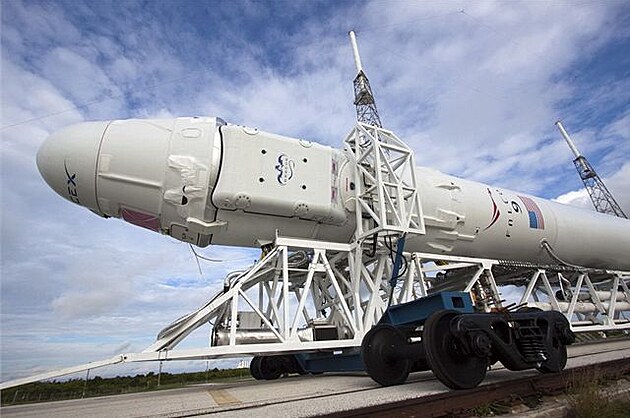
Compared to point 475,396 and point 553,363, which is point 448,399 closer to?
point 475,396

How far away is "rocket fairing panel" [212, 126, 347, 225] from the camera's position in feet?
22.5

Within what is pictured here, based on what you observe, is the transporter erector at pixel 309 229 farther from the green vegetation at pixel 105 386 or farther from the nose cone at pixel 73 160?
the green vegetation at pixel 105 386

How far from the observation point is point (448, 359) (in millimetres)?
4430

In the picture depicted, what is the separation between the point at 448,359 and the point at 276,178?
13.9ft

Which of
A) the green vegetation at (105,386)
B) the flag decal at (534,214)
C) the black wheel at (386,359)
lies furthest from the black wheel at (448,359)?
the green vegetation at (105,386)

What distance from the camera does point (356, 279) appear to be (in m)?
7.83

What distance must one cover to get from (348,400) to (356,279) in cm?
395

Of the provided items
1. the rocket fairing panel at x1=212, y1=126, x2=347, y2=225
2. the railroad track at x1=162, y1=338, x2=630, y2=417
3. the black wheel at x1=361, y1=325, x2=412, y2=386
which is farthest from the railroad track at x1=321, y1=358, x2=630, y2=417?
the rocket fairing panel at x1=212, y1=126, x2=347, y2=225

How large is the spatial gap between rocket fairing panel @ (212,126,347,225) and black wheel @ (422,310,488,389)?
3508 millimetres

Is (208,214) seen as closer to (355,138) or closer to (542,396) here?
(355,138)

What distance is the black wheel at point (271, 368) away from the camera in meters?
8.59

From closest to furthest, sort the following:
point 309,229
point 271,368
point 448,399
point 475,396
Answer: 1. point 448,399
2. point 475,396
3. point 309,229
4. point 271,368

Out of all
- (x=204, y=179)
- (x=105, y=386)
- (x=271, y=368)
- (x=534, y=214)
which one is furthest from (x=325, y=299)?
(x=105, y=386)

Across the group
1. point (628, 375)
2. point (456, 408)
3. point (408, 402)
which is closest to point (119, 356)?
point (408, 402)
